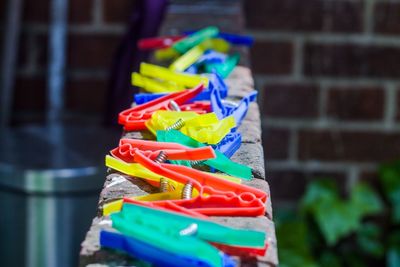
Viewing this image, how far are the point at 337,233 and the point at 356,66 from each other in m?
0.39

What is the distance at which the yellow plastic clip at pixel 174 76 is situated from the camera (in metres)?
1.10

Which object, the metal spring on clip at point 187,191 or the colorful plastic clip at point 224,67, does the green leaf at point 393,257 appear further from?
the metal spring on clip at point 187,191

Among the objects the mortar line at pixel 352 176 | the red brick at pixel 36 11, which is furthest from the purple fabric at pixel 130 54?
the mortar line at pixel 352 176

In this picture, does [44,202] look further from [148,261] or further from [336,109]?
[148,261]

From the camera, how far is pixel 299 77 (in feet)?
6.89

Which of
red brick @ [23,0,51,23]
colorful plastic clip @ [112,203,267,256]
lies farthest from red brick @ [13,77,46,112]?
colorful plastic clip @ [112,203,267,256]

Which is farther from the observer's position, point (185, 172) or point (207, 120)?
point (207, 120)

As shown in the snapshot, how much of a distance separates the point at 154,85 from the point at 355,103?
1.10 meters

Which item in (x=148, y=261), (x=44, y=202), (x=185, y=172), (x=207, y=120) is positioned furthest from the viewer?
(x=44, y=202)

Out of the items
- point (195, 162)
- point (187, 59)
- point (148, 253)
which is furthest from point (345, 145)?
point (148, 253)

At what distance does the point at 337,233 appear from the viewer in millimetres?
2070

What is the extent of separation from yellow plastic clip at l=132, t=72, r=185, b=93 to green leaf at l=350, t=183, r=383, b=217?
1.09m

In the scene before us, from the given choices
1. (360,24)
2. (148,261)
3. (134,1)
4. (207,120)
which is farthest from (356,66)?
(148,261)

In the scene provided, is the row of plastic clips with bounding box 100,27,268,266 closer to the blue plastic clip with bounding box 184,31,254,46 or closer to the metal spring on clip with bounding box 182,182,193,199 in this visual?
the metal spring on clip with bounding box 182,182,193,199
